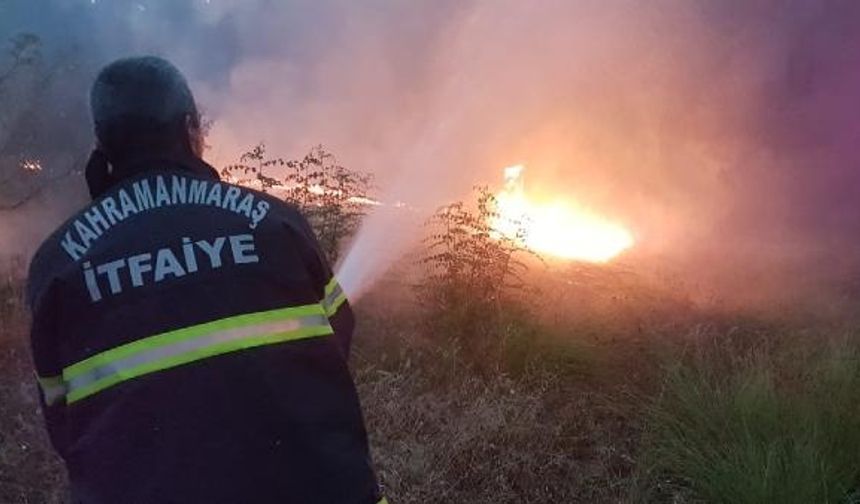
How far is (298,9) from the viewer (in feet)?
35.4

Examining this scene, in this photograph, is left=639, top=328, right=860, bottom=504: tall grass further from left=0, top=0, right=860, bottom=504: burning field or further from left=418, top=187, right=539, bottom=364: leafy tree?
left=418, top=187, right=539, bottom=364: leafy tree

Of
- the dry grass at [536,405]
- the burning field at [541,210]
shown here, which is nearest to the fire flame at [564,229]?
the burning field at [541,210]

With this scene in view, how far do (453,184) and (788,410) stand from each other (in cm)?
546

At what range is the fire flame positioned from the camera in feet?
27.5

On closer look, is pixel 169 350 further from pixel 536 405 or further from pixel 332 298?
pixel 536 405

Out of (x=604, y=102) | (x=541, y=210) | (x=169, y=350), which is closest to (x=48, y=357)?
(x=169, y=350)

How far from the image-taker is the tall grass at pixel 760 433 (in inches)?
145

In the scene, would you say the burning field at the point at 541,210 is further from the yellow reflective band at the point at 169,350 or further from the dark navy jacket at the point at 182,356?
the yellow reflective band at the point at 169,350

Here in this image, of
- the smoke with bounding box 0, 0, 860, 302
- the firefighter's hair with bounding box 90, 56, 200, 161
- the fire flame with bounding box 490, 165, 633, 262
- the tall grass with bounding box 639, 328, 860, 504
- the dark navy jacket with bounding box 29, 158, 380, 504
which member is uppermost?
the smoke with bounding box 0, 0, 860, 302

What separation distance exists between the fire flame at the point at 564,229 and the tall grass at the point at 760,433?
136 inches

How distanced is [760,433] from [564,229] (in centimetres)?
519

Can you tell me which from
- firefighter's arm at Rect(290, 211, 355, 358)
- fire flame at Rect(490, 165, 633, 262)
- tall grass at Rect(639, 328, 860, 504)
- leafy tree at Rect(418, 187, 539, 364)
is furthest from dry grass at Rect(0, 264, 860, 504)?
fire flame at Rect(490, 165, 633, 262)

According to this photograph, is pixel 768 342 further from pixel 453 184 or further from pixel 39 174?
pixel 39 174

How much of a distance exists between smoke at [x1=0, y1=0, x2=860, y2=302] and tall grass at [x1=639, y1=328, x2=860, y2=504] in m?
4.95
